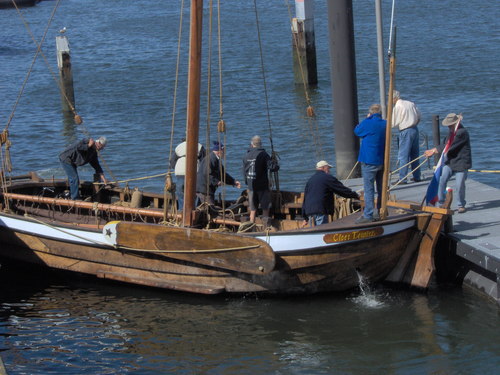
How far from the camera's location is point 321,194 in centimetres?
1291

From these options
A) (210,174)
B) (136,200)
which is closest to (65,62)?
(136,200)

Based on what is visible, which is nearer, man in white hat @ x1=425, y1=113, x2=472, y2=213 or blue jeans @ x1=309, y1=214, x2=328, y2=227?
blue jeans @ x1=309, y1=214, x2=328, y2=227

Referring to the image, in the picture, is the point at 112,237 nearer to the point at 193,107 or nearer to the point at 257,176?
the point at 193,107

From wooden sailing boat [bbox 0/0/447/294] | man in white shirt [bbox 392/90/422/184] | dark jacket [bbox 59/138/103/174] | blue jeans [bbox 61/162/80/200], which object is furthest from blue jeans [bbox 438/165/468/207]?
blue jeans [bbox 61/162/80/200]

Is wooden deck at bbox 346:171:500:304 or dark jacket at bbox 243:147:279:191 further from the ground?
dark jacket at bbox 243:147:279:191

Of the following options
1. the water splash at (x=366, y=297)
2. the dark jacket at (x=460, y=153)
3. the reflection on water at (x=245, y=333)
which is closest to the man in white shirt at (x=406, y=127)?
the dark jacket at (x=460, y=153)

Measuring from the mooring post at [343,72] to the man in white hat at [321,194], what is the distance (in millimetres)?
4319

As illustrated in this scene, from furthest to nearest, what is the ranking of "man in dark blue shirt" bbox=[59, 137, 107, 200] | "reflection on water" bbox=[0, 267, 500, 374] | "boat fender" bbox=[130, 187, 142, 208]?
"man in dark blue shirt" bbox=[59, 137, 107, 200] → "boat fender" bbox=[130, 187, 142, 208] → "reflection on water" bbox=[0, 267, 500, 374]

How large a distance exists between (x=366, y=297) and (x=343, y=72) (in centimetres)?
565

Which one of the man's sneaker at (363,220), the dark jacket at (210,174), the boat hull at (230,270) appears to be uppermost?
the dark jacket at (210,174)

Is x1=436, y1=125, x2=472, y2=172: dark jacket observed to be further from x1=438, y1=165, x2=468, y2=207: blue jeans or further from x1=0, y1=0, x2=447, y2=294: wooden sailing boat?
x1=0, y1=0, x2=447, y2=294: wooden sailing boat

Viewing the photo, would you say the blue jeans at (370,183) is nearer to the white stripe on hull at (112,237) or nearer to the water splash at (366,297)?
the white stripe on hull at (112,237)

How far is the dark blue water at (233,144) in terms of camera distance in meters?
11.4

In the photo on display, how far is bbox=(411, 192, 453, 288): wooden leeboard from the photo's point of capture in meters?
12.5
